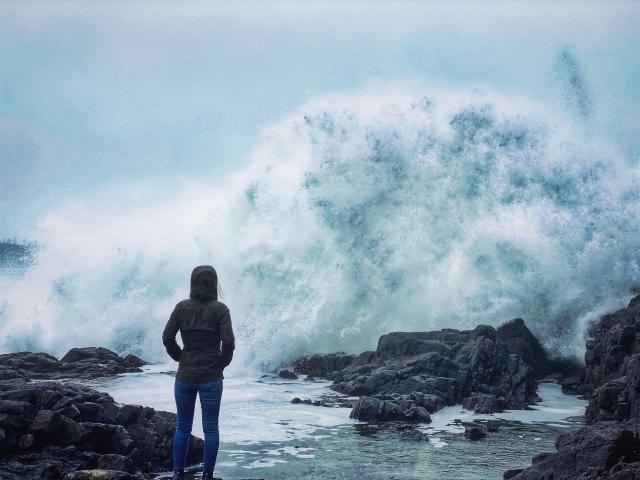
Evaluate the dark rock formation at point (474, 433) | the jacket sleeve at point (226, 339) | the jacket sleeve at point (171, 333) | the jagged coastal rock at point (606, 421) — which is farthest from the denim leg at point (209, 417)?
the dark rock formation at point (474, 433)

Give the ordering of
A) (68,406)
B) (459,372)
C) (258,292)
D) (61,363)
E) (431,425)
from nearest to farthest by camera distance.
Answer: (68,406), (431,425), (459,372), (61,363), (258,292)

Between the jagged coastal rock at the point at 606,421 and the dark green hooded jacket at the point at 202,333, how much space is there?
2732mm

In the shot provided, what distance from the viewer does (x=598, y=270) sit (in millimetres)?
17969

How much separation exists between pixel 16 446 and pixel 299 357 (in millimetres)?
12292

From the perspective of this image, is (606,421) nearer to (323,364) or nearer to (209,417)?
(209,417)

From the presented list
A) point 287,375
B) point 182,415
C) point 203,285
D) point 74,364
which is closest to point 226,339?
point 203,285

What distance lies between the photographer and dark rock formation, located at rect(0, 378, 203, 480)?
6012 mm

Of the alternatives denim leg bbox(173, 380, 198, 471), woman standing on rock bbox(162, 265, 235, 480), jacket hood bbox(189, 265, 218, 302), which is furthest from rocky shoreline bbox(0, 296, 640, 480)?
jacket hood bbox(189, 265, 218, 302)

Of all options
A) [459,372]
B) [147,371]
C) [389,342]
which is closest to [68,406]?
[459,372]

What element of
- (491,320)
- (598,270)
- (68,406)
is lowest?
(68,406)

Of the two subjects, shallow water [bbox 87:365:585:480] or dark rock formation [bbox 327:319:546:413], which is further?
dark rock formation [bbox 327:319:546:413]

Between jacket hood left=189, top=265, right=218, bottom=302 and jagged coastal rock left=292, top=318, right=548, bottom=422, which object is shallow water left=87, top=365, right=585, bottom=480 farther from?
jacket hood left=189, top=265, right=218, bottom=302

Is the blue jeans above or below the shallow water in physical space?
above

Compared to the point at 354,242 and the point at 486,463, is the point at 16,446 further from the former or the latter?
the point at 354,242
